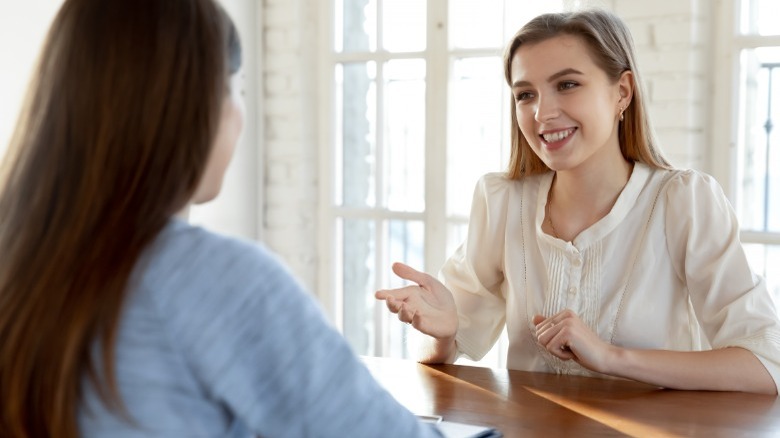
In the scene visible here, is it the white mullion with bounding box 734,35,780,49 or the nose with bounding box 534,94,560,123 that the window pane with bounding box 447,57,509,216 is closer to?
the white mullion with bounding box 734,35,780,49

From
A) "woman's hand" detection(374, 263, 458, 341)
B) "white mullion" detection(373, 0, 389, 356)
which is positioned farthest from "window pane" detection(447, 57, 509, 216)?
"woman's hand" detection(374, 263, 458, 341)

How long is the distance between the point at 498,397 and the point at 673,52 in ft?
5.43

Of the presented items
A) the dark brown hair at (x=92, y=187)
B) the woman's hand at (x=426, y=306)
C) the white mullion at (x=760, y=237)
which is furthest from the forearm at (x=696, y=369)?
the white mullion at (x=760, y=237)

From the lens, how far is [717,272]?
184cm

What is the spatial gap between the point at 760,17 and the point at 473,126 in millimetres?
1010

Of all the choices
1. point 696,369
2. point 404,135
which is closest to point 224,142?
point 696,369

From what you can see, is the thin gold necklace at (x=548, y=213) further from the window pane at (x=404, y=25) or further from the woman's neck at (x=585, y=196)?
the window pane at (x=404, y=25)

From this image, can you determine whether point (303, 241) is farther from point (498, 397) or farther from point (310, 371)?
point (310, 371)

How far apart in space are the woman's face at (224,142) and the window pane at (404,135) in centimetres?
253

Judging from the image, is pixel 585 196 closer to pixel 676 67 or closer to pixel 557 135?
pixel 557 135

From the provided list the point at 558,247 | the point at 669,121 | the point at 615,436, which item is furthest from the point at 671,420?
the point at 669,121

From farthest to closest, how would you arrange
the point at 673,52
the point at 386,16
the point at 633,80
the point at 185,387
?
1. the point at 386,16
2. the point at 673,52
3. the point at 633,80
4. the point at 185,387

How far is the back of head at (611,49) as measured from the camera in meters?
1.99

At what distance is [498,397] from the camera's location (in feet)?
5.18
